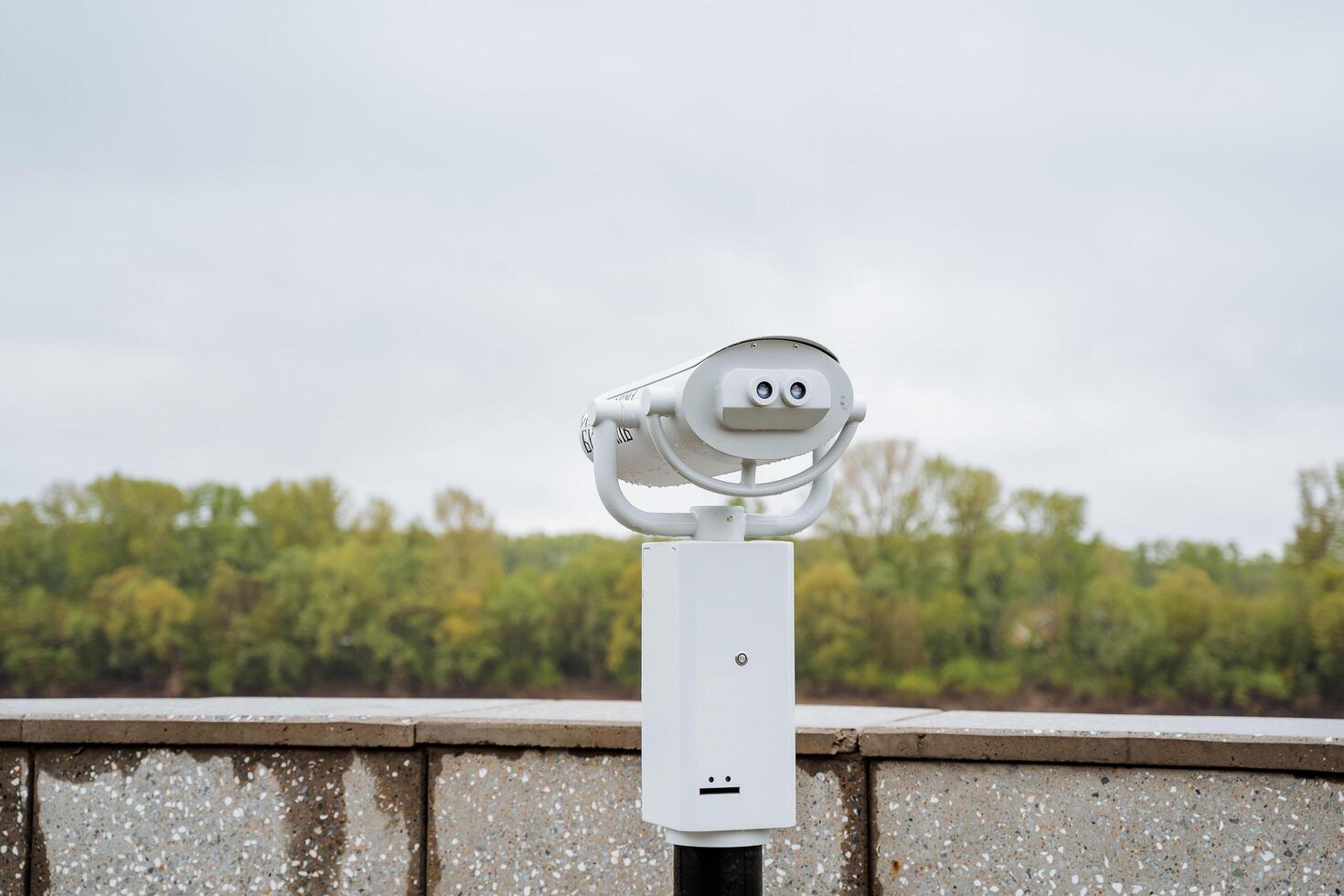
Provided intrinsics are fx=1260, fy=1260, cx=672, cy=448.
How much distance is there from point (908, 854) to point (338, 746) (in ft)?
4.54

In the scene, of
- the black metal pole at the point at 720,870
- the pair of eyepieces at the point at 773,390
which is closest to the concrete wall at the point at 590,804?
the black metal pole at the point at 720,870

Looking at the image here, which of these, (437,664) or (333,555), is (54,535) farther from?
(437,664)

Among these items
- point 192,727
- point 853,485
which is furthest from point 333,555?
point 192,727

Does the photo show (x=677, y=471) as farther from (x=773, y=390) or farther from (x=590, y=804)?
(x=590, y=804)

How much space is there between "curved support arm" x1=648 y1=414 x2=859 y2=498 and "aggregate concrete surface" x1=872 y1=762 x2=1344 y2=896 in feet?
3.83

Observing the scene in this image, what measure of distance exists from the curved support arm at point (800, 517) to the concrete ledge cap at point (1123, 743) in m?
0.98

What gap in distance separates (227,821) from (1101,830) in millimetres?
2069

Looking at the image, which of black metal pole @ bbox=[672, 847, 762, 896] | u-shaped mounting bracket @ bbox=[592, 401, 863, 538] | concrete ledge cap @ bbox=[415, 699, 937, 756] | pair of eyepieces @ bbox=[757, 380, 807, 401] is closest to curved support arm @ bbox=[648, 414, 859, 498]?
u-shaped mounting bracket @ bbox=[592, 401, 863, 538]

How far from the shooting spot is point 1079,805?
2.78m

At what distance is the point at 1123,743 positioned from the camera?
2732mm

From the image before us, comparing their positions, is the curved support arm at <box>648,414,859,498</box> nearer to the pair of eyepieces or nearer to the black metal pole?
the pair of eyepieces

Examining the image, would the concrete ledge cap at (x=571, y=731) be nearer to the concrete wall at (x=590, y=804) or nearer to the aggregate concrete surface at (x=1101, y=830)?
the concrete wall at (x=590, y=804)

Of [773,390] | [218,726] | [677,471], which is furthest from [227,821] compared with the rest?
[773,390]

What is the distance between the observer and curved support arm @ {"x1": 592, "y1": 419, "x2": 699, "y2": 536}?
6.18ft
